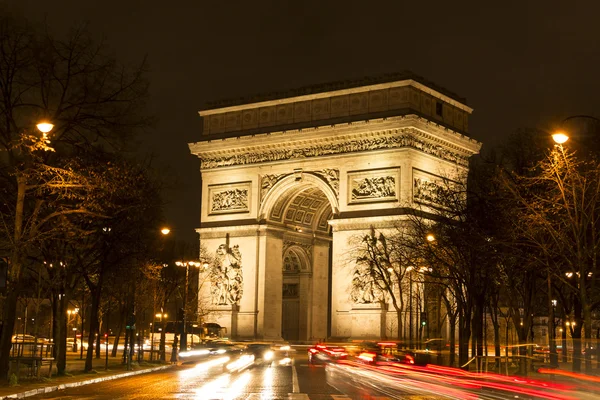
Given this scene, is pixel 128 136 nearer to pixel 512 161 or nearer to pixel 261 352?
pixel 512 161

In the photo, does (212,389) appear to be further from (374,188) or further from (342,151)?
(342,151)

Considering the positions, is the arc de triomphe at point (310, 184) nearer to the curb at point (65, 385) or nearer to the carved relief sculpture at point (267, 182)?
the carved relief sculpture at point (267, 182)

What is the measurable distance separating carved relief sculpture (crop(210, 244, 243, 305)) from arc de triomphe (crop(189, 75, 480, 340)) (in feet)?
→ 0.24

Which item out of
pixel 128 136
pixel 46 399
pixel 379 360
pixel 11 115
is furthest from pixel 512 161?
pixel 46 399

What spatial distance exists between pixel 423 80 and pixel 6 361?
46.8m

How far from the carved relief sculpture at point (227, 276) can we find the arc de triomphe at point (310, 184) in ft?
0.24

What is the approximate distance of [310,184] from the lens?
75.9m

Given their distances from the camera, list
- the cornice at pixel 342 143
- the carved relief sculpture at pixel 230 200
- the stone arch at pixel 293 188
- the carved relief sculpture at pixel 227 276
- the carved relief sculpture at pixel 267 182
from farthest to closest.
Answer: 1. the carved relief sculpture at pixel 230 200
2. the carved relief sculpture at pixel 227 276
3. the carved relief sculpture at pixel 267 182
4. the stone arch at pixel 293 188
5. the cornice at pixel 342 143

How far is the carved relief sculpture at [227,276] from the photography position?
7781cm

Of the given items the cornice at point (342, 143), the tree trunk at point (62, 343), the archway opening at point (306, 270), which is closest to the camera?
the tree trunk at point (62, 343)

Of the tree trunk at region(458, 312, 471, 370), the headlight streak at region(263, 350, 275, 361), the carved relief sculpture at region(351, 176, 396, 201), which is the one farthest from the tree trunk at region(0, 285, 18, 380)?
the carved relief sculpture at region(351, 176, 396, 201)

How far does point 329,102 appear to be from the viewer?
2926 inches

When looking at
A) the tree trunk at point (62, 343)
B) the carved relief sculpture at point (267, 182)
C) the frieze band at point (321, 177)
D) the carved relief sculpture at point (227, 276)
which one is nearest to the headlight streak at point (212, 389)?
the tree trunk at point (62, 343)

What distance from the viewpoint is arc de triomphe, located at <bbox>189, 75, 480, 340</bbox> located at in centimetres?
7056
